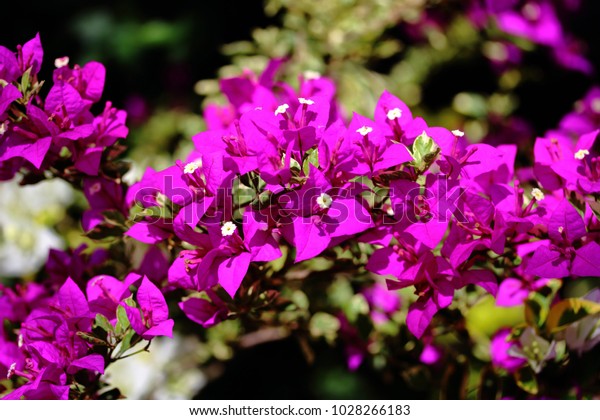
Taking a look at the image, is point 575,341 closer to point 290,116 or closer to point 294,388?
point 290,116

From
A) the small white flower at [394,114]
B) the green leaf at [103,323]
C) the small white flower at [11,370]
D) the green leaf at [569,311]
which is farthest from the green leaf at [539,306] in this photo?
the small white flower at [11,370]

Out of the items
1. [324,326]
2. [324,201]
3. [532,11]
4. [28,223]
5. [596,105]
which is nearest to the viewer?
[324,201]

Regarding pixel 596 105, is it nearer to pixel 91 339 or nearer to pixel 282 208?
pixel 282 208

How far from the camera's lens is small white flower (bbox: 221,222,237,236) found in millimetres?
657

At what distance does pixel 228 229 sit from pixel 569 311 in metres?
0.46

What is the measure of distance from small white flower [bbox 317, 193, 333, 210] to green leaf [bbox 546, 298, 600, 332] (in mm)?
363

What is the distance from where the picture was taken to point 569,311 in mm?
795

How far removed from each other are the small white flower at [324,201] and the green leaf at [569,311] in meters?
0.36

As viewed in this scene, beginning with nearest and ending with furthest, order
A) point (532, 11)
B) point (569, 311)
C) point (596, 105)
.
Answer: 1. point (569, 311)
2. point (596, 105)
3. point (532, 11)

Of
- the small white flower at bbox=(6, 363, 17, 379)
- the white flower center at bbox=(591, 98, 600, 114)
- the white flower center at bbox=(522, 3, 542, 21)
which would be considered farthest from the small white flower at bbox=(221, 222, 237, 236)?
the white flower center at bbox=(522, 3, 542, 21)

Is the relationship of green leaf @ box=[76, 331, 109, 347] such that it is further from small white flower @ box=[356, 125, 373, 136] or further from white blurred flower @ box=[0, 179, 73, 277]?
white blurred flower @ box=[0, 179, 73, 277]

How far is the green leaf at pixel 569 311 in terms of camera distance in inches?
31.1

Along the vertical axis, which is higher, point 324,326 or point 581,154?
point 581,154

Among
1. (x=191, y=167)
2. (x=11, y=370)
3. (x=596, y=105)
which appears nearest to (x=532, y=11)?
(x=596, y=105)
